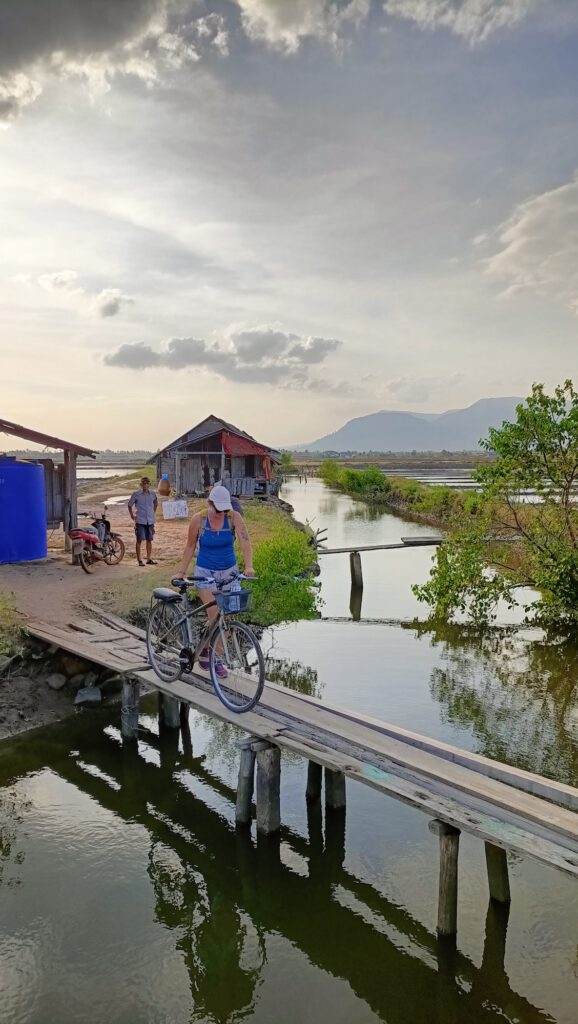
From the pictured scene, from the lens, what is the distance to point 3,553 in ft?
54.3

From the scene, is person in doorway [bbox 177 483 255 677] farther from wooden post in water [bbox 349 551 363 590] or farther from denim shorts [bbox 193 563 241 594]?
wooden post in water [bbox 349 551 363 590]

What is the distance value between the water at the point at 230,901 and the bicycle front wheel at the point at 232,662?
1412 mm

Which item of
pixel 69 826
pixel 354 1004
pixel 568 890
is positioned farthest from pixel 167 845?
pixel 568 890

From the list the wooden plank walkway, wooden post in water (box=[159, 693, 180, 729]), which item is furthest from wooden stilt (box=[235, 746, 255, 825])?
wooden post in water (box=[159, 693, 180, 729])

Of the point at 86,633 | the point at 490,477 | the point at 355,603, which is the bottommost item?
the point at 355,603

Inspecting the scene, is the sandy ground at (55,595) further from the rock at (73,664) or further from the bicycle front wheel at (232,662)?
the bicycle front wheel at (232,662)

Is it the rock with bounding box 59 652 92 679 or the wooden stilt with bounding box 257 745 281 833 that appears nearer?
the wooden stilt with bounding box 257 745 281 833

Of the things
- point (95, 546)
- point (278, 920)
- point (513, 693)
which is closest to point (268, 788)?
point (278, 920)

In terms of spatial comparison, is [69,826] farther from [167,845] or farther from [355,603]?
[355,603]

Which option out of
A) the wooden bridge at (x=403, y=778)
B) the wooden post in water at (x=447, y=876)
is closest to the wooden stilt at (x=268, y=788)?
the wooden bridge at (x=403, y=778)

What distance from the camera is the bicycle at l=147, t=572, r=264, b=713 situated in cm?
804

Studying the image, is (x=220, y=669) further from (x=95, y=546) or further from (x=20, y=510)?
(x=20, y=510)

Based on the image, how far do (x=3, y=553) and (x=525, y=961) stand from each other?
14.0 m

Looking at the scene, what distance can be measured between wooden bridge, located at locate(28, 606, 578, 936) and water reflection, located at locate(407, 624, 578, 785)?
283 cm
